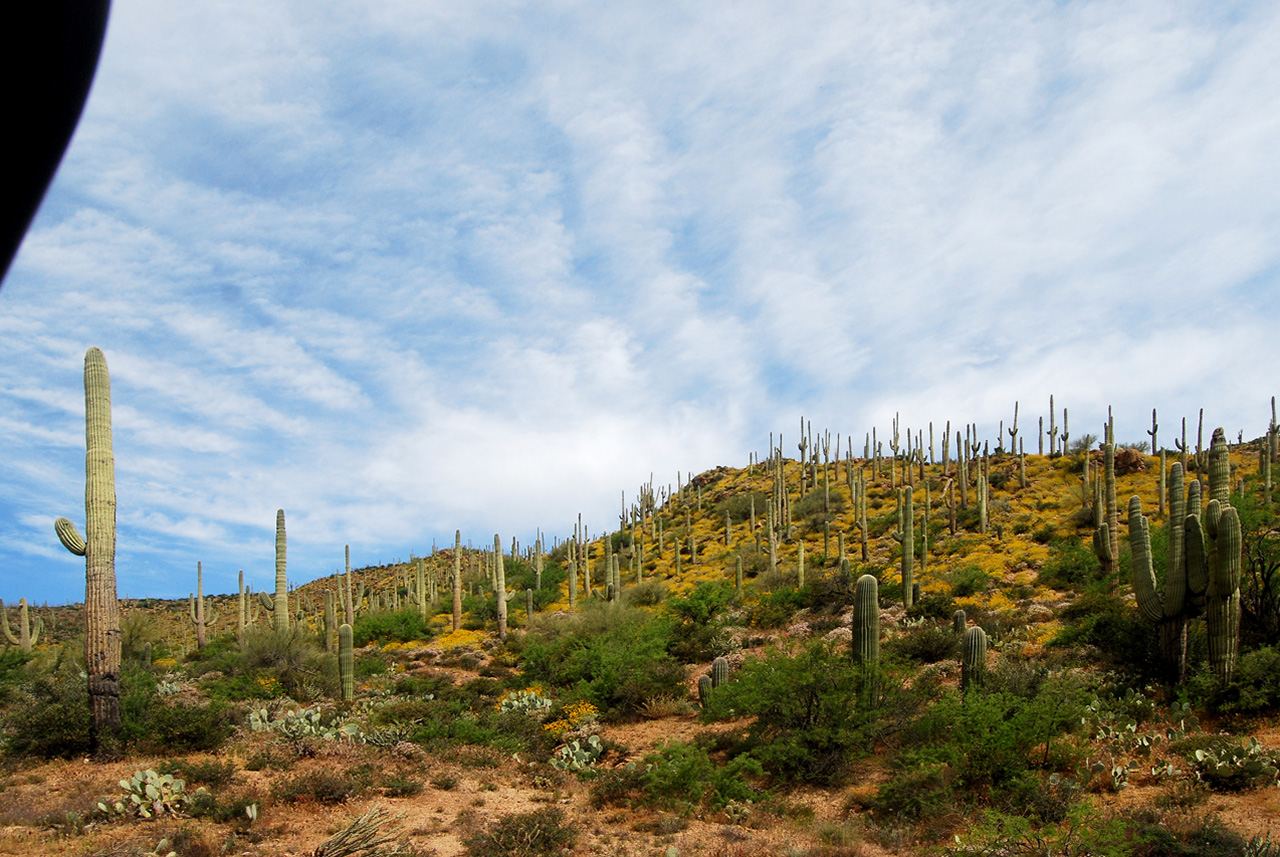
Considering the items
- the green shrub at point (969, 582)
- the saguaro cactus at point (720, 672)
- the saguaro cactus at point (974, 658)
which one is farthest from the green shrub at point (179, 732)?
the green shrub at point (969, 582)

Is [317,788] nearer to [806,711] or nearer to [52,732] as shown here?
[52,732]

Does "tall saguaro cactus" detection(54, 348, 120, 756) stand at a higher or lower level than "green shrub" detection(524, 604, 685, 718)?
higher

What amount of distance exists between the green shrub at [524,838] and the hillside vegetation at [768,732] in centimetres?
4

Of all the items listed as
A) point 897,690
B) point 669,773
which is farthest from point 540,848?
point 897,690

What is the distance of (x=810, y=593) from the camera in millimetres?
25203

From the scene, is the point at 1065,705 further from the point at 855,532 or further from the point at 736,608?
the point at 855,532

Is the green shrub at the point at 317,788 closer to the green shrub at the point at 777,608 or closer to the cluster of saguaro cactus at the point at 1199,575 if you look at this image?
the cluster of saguaro cactus at the point at 1199,575

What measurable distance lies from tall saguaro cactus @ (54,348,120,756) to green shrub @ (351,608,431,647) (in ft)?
64.3

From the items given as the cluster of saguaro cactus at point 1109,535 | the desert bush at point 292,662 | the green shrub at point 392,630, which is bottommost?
the green shrub at point 392,630

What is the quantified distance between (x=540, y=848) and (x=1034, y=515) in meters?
29.0

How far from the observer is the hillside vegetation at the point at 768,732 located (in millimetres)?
9508

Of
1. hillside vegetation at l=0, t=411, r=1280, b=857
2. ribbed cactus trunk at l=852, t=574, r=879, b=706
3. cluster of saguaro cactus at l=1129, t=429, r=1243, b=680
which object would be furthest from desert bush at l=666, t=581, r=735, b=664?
cluster of saguaro cactus at l=1129, t=429, r=1243, b=680

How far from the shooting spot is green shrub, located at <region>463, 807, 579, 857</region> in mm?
9172

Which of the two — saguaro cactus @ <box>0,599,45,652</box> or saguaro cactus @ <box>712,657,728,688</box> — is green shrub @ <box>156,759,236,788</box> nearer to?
saguaro cactus @ <box>712,657,728,688</box>
